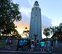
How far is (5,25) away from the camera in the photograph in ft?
254

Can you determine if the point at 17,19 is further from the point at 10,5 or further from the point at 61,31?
the point at 61,31

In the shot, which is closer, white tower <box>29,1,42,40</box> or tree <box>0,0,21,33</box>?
tree <box>0,0,21,33</box>

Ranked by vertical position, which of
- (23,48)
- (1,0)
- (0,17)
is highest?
(1,0)

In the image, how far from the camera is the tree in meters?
67.8

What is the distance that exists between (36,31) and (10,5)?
12213mm

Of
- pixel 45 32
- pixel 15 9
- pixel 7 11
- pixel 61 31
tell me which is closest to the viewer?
pixel 7 11

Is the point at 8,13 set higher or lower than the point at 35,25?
higher

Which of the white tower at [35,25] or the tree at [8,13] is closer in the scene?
the tree at [8,13]

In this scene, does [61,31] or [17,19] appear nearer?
[17,19]

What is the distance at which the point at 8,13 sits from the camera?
74250 millimetres

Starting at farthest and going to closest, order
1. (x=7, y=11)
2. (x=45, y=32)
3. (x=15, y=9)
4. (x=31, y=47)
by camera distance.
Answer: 1. (x=45, y=32)
2. (x=15, y=9)
3. (x=7, y=11)
4. (x=31, y=47)

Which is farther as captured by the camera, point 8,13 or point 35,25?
point 8,13

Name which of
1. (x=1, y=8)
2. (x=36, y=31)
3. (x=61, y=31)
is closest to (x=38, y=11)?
(x=36, y=31)

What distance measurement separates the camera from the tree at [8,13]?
67812 millimetres
